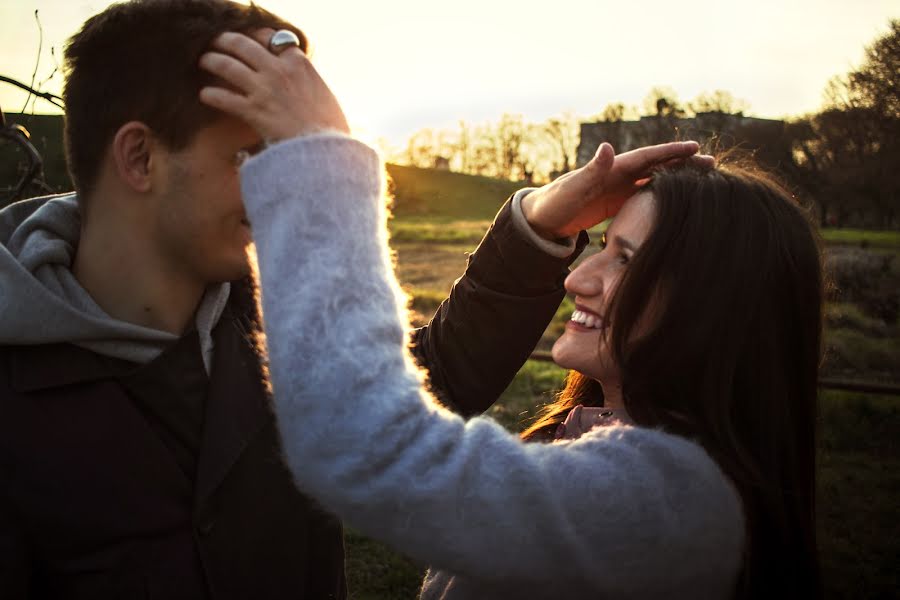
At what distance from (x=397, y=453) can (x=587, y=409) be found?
962mm

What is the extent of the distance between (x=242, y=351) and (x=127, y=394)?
15.7 inches

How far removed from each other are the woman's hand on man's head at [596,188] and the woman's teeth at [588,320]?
0.41 meters

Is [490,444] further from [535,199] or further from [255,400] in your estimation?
[535,199]

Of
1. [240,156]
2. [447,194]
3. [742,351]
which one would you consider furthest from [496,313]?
[447,194]

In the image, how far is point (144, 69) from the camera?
6.43 ft

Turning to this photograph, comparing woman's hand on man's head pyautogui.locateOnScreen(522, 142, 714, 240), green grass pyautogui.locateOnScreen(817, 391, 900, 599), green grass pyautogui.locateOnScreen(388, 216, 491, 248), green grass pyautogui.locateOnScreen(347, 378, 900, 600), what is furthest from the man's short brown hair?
green grass pyautogui.locateOnScreen(388, 216, 491, 248)

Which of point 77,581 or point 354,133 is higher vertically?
point 354,133

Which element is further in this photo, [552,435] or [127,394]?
[552,435]

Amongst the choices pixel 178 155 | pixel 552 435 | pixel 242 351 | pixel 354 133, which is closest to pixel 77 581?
pixel 242 351

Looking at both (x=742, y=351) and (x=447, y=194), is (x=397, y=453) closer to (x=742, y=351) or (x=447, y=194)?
(x=742, y=351)

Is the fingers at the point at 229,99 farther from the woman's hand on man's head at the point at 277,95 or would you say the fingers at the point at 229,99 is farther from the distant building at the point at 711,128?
the distant building at the point at 711,128

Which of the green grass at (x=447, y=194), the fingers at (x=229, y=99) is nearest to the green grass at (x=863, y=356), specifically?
the fingers at (x=229, y=99)

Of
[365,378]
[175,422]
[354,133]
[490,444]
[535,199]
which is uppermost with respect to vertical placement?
[354,133]

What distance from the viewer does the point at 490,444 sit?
4.39ft
